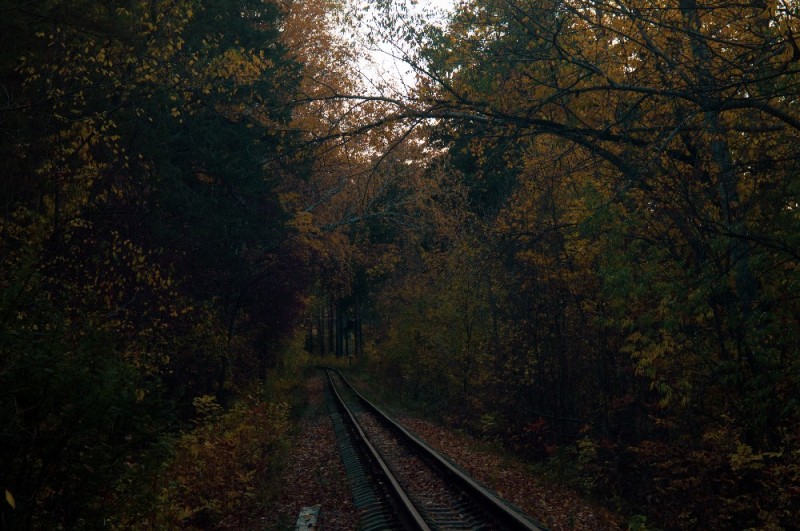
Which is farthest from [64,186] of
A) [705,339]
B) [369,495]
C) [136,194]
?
[705,339]

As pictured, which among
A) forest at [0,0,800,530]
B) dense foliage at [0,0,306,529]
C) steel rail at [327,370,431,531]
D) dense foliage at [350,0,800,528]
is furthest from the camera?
dense foliage at [350,0,800,528]

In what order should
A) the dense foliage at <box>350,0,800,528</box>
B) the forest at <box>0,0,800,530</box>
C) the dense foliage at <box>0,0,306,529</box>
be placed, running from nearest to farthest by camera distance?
the dense foliage at <box>0,0,306,529</box>
the forest at <box>0,0,800,530</box>
the dense foliage at <box>350,0,800,528</box>

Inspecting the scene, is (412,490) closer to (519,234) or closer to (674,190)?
(519,234)

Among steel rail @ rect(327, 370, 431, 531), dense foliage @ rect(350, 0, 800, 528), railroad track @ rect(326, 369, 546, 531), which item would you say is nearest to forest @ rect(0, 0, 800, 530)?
dense foliage @ rect(350, 0, 800, 528)

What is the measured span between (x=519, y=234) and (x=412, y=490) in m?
5.08

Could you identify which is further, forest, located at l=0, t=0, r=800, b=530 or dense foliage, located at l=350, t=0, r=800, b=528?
dense foliage, located at l=350, t=0, r=800, b=528

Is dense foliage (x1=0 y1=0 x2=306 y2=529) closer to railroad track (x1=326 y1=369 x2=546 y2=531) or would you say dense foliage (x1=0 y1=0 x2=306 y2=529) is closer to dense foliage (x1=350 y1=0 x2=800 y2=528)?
railroad track (x1=326 y1=369 x2=546 y2=531)

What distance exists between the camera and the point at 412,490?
10.4 m

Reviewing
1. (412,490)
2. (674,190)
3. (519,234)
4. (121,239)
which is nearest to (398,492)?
(412,490)

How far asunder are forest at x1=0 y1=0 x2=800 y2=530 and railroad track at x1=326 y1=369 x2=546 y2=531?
192 centimetres

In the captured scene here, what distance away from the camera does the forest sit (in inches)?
270

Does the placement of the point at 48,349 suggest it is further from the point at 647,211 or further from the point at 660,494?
the point at 660,494

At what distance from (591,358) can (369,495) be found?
7.30 m

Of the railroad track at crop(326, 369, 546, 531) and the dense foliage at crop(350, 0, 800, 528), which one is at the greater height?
the dense foliage at crop(350, 0, 800, 528)
